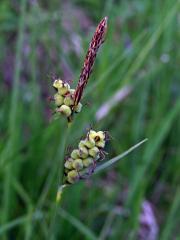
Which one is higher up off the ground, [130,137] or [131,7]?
[131,7]

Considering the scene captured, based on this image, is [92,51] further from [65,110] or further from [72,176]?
[72,176]

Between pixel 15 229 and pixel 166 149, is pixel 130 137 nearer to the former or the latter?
pixel 166 149

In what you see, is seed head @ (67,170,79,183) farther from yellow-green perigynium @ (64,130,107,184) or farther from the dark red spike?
the dark red spike

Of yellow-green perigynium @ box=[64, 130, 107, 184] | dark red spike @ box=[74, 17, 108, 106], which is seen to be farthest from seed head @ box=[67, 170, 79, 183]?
dark red spike @ box=[74, 17, 108, 106]

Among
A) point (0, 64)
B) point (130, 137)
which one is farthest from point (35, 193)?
point (0, 64)

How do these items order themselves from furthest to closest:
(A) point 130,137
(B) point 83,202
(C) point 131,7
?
(C) point 131,7, (A) point 130,137, (B) point 83,202

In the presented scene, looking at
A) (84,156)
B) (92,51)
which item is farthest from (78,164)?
A: (92,51)

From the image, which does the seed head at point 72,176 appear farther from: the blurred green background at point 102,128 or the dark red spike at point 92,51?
the blurred green background at point 102,128
